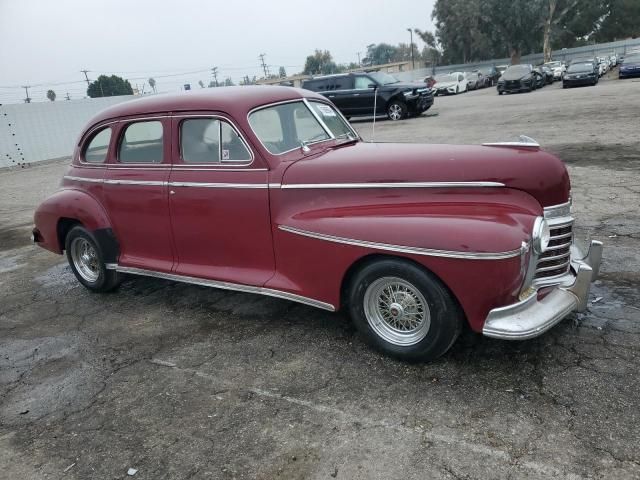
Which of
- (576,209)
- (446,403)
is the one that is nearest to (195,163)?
(446,403)

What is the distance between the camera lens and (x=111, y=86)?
1991 inches

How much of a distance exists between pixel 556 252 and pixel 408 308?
1.03 m

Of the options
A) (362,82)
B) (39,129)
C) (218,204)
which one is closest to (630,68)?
(362,82)

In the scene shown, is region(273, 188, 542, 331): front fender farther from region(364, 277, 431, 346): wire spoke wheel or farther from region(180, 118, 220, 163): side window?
region(180, 118, 220, 163): side window

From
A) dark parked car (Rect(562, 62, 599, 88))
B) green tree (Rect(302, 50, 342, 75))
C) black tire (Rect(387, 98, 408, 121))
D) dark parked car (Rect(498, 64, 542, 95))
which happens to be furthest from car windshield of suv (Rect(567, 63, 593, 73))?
green tree (Rect(302, 50, 342, 75))

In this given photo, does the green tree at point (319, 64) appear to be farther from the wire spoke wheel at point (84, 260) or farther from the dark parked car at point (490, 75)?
the wire spoke wheel at point (84, 260)

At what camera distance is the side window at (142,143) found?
4.50 metres

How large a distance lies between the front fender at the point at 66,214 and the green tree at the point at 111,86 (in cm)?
4829

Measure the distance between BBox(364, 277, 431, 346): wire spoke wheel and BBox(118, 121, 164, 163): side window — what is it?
7.64ft

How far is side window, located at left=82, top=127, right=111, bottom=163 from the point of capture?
496 centimetres

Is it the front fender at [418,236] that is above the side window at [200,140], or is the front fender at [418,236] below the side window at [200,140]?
below

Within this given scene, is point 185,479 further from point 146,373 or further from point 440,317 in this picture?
point 440,317

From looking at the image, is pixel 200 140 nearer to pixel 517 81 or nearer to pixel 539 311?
pixel 539 311

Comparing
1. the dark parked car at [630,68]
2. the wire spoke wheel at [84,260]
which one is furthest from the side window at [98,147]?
the dark parked car at [630,68]
